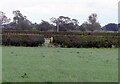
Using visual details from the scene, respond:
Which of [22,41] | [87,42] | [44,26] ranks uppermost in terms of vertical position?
[44,26]

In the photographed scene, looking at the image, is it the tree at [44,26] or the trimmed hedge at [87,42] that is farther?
the tree at [44,26]

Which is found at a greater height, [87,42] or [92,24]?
[92,24]

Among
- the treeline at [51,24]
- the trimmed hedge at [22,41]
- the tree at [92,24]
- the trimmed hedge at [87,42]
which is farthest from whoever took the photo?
the tree at [92,24]

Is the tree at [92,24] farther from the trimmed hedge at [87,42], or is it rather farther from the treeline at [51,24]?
the trimmed hedge at [87,42]

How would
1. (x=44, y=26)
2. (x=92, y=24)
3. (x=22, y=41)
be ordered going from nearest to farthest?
(x=22, y=41)
(x=44, y=26)
(x=92, y=24)

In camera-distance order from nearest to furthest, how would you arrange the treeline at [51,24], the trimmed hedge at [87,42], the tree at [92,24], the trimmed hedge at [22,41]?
1. the trimmed hedge at [22,41]
2. the trimmed hedge at [87,42]
3. the treeline at [51,24]
4. the tree at [92,24]

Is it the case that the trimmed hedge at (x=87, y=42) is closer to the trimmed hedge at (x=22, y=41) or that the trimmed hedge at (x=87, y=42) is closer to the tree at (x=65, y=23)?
the trimmed hedge at (x=22, y=41)

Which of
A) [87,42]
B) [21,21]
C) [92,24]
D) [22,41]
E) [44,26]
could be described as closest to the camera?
[22,41]

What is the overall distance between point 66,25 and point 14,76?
151 ft

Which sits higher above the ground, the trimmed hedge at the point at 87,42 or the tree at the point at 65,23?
the tree at the point at 65,23

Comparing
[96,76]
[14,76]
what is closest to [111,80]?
[96,76]

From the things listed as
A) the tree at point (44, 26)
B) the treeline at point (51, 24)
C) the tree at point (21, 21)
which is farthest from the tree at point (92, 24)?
the tree at point (21, 21)

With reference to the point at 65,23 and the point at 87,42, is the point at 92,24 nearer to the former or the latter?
the point at 65,23

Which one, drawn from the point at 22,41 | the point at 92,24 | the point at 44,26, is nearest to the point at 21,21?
the point at 44,26
